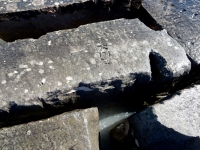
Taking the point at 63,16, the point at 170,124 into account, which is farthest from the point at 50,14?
the point at 170,124

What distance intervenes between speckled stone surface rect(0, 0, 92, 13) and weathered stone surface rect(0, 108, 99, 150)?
110 centimetres

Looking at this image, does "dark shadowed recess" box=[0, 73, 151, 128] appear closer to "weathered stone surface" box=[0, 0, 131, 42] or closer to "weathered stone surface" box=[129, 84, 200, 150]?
"weathered stone surface" box=[129, 84, 200, 150]

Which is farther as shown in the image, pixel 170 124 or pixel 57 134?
pixel 170 124

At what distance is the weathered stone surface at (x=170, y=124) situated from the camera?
1704 mm

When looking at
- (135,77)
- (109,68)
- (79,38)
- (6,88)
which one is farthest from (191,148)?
(6,88)

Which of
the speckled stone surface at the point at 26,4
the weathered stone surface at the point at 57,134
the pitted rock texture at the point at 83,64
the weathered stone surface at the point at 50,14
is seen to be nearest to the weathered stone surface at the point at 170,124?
the pitted rock texture at the point at 83,64

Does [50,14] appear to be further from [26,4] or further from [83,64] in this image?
[83,64]

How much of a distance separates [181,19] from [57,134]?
64.9 inches

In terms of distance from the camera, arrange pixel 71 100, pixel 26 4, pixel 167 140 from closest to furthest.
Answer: pixel 167 140
pixel 71 100
pixel 26 4

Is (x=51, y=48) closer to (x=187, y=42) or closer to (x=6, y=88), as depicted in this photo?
(x=6, y=88)

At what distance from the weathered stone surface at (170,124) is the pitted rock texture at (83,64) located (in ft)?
0.76

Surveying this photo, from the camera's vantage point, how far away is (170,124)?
175cm

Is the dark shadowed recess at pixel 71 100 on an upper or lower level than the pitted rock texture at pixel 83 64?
lower

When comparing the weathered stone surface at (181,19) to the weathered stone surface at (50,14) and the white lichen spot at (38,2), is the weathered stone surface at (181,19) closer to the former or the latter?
the weathered stone surface at (50,14)
